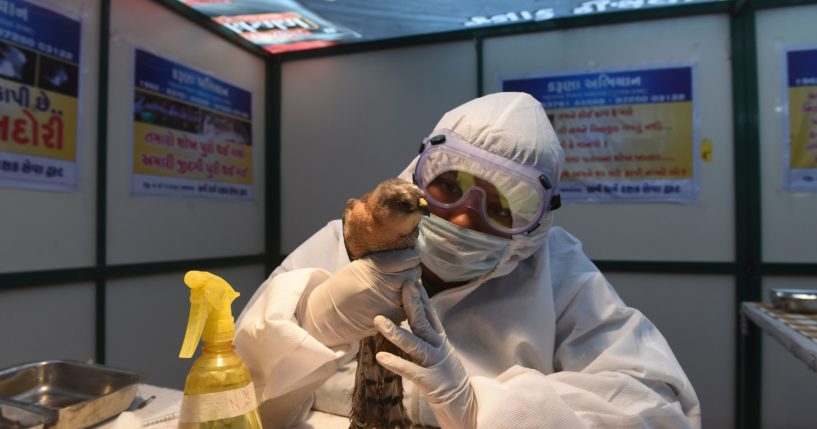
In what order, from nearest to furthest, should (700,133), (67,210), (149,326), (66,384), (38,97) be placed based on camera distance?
(66,384), (38,97), (67,210), (149,326), (700,133)

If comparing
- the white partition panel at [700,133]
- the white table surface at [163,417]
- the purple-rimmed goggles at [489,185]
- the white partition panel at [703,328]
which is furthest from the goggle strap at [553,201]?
the white partition panel at [703,328]

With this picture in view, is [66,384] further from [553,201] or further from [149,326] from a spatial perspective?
[553,201]

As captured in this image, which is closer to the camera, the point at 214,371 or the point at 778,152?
the point at 214,371

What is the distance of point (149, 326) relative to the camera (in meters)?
2.15

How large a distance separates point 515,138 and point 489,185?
0.12 metres

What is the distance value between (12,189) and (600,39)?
8.44 ft

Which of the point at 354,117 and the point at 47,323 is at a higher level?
the point at 354,117

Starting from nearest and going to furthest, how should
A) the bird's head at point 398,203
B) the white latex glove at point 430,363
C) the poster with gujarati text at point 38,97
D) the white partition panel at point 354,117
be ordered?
the bird's head at point 398,203 → the white latex glove at point 430,363 → the poster with gujarati text at point 38,97 → the white partition panel at point 354,117

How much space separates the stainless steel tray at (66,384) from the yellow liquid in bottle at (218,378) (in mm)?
516

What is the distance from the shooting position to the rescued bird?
617 mm

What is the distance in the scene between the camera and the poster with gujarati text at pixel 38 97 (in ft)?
5.23

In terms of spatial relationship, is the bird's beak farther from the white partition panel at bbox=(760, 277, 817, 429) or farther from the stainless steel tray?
the white partition panel at bbox=(760, 277, 817, 429)

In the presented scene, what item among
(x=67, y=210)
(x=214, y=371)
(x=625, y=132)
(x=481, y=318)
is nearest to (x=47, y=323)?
(x=67, y=210)

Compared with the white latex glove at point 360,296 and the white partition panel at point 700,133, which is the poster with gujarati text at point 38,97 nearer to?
the white latex glove at point 360,296
